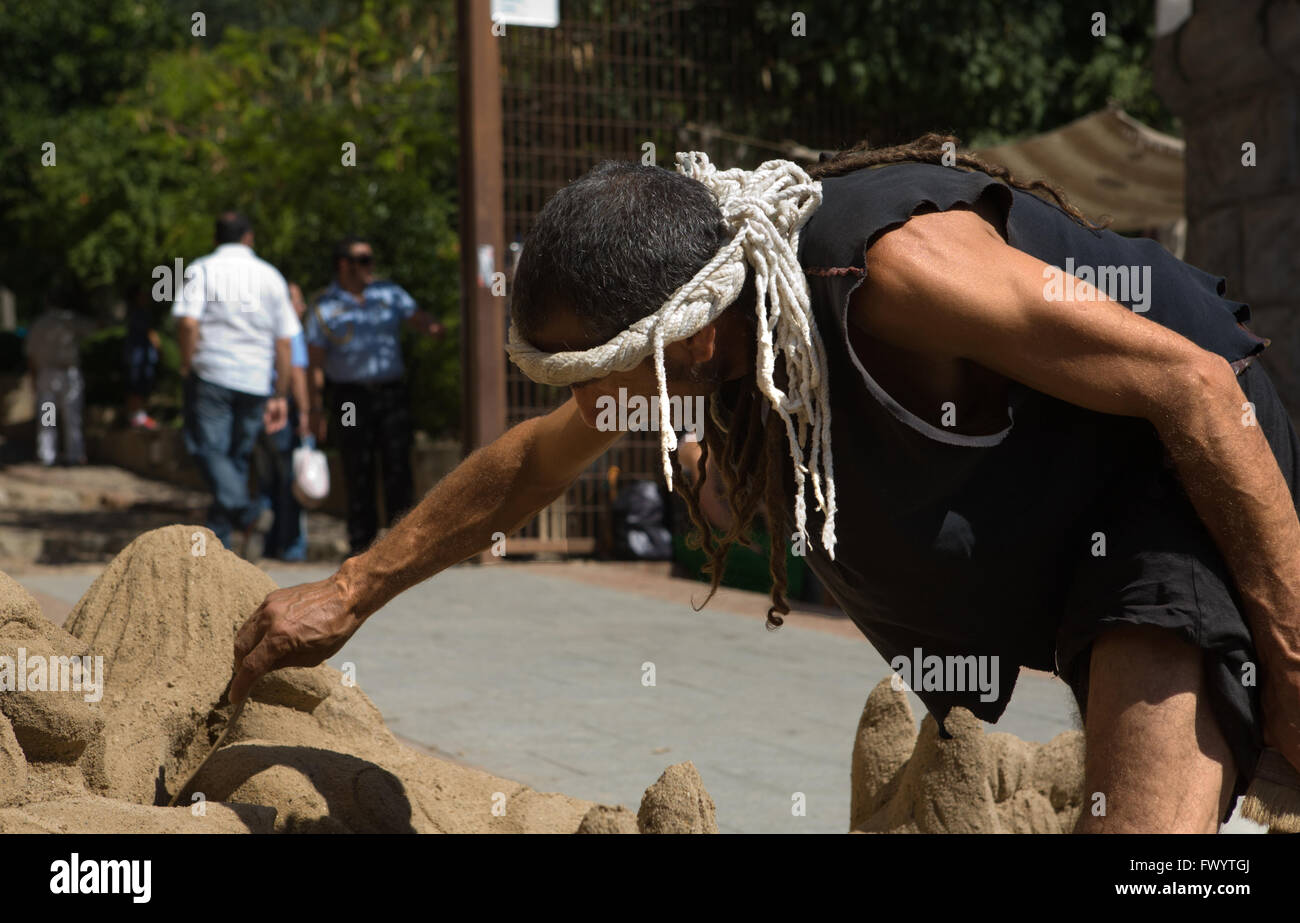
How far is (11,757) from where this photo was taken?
7.57 feet

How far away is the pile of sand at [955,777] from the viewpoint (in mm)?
2928

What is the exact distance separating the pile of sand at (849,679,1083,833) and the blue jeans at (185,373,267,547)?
5628 mm

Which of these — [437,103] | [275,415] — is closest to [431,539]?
[275,415]

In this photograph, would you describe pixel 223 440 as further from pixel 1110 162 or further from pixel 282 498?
pixel 1110 162

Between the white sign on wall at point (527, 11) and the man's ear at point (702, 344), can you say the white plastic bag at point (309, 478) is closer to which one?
the white sign on wall at point (527, 11)

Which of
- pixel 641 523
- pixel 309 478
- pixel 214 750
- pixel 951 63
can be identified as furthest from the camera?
pixel 951 63

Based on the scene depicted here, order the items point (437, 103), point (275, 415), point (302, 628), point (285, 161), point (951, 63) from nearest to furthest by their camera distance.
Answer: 1. point (302, 628)
2. point (275, 415)
3. point (951, 63)
4. point (285, 161)
5. point (437, 103)

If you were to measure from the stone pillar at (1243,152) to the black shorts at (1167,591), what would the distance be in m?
4.07

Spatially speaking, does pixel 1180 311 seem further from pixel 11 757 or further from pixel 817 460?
pixel 11 757

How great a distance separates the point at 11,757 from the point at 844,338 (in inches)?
56.8

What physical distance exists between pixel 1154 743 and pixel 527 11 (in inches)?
297

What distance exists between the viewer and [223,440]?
8352mm

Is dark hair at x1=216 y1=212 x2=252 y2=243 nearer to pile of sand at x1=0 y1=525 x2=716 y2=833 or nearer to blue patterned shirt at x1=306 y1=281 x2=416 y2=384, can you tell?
blue patterned shirt at x1=306 y1=281 x2=416 y2=384

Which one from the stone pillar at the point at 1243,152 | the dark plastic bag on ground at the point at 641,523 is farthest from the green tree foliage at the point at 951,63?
the stone pillar at the point at 1243,152
